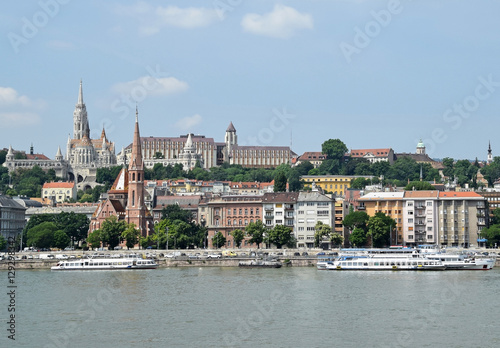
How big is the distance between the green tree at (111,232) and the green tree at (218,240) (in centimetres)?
805

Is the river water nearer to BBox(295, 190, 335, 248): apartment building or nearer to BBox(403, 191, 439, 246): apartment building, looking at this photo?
BBox(403, 191, 439, 246): apartment building

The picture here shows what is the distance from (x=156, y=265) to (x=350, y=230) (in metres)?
24.8

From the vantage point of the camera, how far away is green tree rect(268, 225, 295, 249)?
89625 millimetres

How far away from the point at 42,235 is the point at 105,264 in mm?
17722

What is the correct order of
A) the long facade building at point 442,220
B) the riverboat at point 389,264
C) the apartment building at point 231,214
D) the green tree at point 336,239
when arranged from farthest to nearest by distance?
the apartment building at point 231,214 → the long facade building at point 442,220 → the green tree at point 336,239 → the riverboat at point 389,264

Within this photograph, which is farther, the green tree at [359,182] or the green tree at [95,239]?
the green tree at [359,182]

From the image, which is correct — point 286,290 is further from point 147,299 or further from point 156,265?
point 156,265

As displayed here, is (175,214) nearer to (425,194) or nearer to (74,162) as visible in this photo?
(425,194)

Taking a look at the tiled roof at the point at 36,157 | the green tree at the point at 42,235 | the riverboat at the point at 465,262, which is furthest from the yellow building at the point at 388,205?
the tiled roof at the point at 36,157

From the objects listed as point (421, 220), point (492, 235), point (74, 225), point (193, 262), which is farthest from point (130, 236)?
point (492, 235)

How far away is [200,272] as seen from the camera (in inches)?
2781

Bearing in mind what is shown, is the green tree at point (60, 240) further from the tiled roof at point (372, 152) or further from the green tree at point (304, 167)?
the tiled roof at point (372, 152)

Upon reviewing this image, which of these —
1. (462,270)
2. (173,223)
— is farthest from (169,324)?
(173,223)
